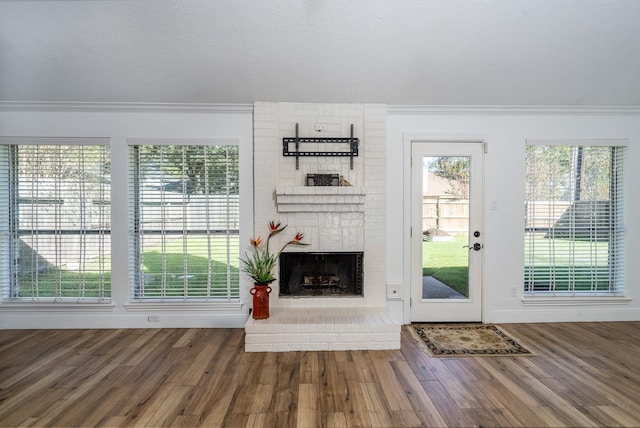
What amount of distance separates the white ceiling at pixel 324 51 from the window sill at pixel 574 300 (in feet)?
7.02

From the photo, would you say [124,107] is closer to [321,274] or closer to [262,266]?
[262,266]

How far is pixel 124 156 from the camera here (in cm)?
365

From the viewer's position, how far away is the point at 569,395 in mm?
2322

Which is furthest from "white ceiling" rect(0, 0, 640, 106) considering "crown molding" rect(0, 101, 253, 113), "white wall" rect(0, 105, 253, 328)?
"white wall" rect(0, 105, 253, 328)

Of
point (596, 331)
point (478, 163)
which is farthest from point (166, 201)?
point (596, 331)

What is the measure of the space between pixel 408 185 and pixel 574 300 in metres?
2.28

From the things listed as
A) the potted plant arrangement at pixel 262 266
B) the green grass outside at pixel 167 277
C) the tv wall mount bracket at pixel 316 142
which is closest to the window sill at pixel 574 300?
the tv wall mount bracket at pixel 316 142

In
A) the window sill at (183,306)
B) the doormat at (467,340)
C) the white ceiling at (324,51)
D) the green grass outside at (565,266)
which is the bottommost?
the doormat at (467,340)

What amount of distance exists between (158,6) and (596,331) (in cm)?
502

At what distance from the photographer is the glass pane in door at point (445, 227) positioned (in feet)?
12.5

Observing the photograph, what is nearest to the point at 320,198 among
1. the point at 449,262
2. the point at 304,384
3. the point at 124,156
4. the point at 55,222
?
the point at 449,262

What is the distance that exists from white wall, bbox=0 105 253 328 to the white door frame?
1.70 meters

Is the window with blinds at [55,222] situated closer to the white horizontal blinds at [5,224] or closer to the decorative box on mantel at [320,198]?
the white horizontal blinds at [5,224]

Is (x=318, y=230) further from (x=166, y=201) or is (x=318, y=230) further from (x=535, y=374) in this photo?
(x=535, y=374)
